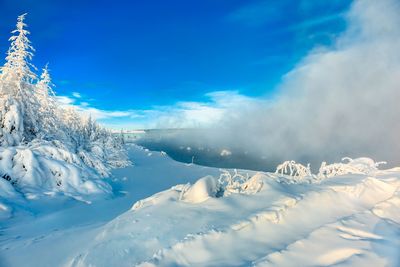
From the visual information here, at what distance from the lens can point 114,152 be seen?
2128 centimetres

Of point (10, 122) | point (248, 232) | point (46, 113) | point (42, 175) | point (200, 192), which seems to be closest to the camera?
point (248, 232)

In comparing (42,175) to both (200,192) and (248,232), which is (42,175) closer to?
(200,192)

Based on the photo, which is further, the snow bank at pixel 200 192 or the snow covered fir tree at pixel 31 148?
the snow covered fir tree at pixel 31 148

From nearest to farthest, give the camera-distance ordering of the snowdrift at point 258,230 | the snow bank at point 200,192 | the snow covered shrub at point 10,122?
the snowdrift at point 258,230, the snow bank at point 200,192, the snow covered shrub at point 10,122

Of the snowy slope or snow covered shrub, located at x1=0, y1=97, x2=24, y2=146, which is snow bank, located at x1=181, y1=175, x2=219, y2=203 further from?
snow covered shrub, located at x1=0, y1=97, x2=24, y2=146

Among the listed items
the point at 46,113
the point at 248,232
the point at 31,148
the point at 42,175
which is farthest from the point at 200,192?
the point at 46,113

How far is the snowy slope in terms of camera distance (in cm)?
253

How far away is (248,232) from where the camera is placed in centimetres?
296

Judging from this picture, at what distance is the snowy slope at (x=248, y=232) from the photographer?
8.30ft

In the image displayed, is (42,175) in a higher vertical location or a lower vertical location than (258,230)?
lower

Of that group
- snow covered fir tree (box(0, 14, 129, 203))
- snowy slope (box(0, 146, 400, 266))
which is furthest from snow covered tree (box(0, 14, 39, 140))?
snowy slope (box(0, 146, 400, 266))

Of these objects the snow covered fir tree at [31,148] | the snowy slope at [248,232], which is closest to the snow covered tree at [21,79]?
the snow covered fir tree at [31,148]

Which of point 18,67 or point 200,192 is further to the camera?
point 18,67

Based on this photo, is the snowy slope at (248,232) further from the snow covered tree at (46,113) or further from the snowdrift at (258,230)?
the snow covered tree at (46,113)
